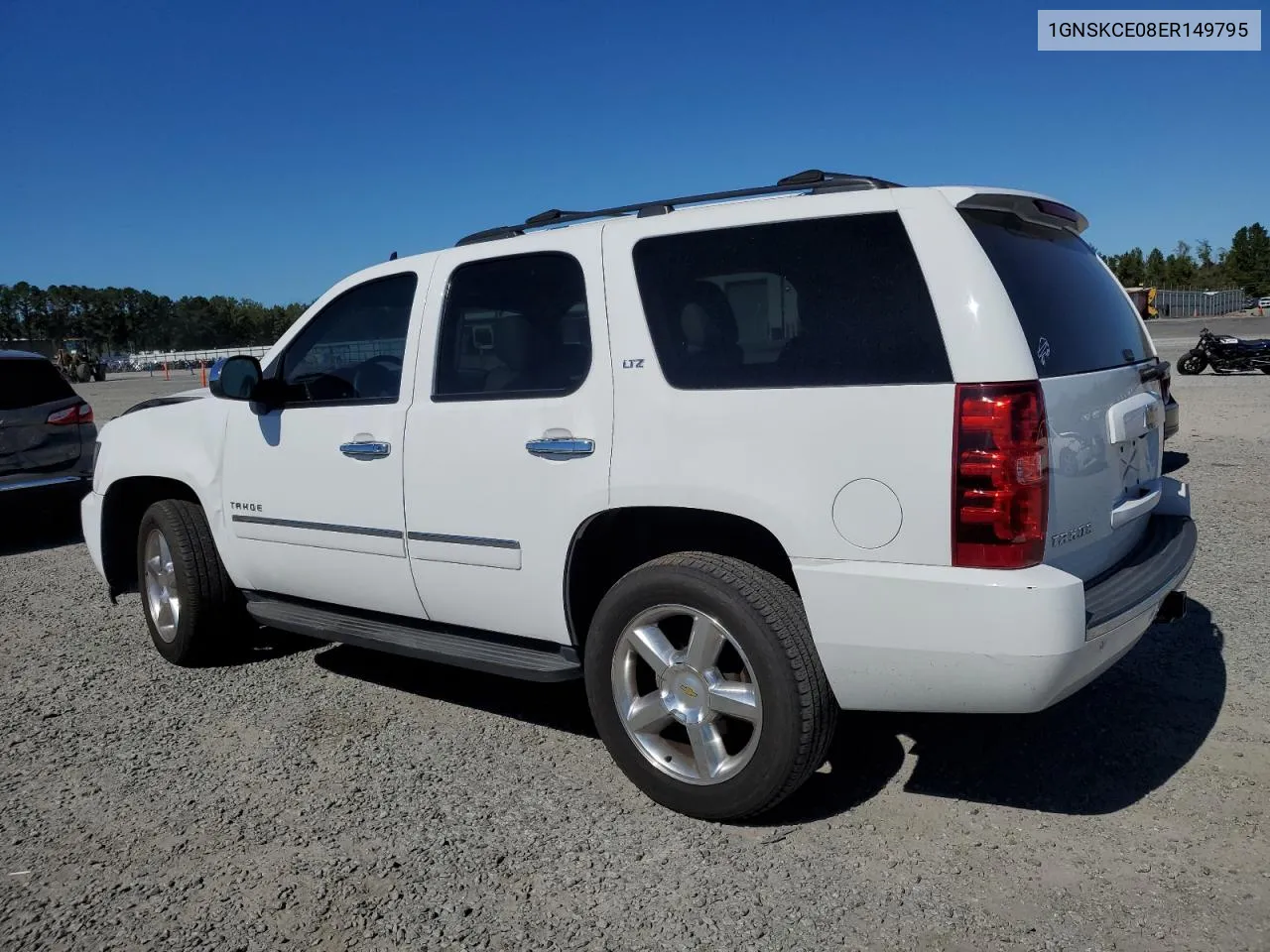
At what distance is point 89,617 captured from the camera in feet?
20.6

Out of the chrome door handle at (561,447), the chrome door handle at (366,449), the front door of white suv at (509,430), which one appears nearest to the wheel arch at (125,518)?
the chrome door handle at (366,449)

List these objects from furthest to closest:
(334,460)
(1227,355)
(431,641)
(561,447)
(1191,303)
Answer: (1191,303)
(1227,355)
(334,460)
(431,641)
(561,447)

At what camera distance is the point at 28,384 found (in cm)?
902

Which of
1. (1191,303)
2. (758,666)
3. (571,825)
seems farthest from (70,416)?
(1191,303)

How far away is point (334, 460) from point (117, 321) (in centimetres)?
14002

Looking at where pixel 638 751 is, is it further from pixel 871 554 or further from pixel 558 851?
pixel 871 554

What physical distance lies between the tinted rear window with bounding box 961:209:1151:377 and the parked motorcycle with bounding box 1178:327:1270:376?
69.5ft

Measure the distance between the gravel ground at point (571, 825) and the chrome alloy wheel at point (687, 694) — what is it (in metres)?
0.24

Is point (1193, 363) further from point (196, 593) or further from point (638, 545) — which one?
point (196, 593)

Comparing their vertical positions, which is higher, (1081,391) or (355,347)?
(355,347)

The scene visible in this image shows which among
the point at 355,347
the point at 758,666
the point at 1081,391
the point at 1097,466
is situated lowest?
the point at 758,666

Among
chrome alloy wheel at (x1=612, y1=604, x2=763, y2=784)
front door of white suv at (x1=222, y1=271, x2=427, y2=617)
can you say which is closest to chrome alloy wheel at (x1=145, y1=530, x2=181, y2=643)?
front door of white suv at (x1=222, y1=271, x2=427, y2=617)

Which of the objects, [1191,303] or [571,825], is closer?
[571,825]

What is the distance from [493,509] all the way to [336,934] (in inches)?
58.1
